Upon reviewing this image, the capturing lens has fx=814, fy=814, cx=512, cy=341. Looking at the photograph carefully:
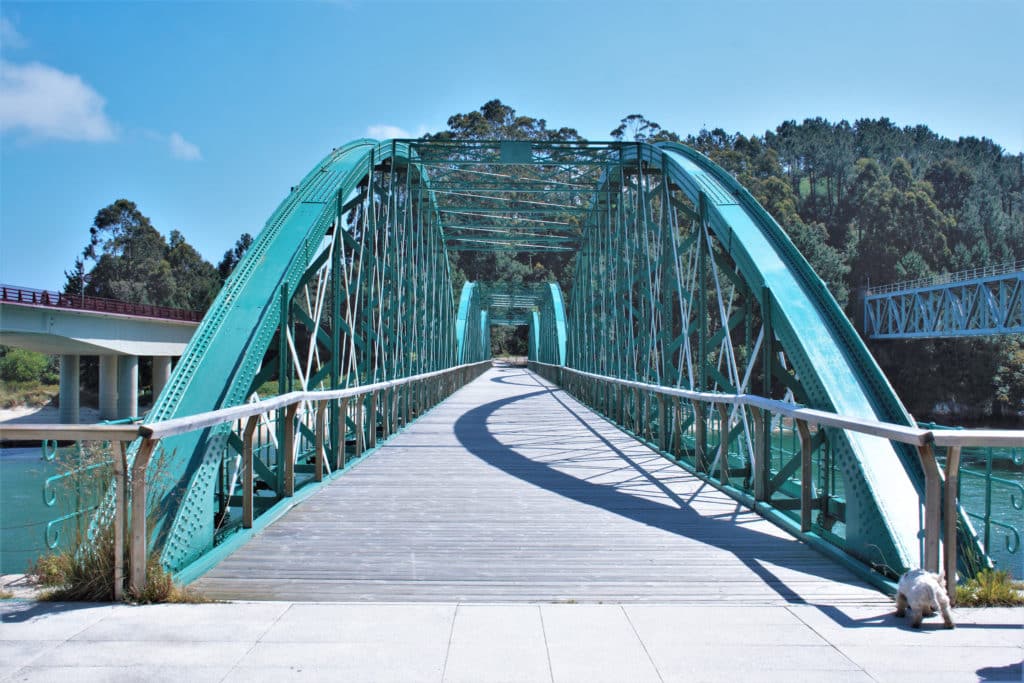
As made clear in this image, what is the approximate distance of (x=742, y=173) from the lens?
6956 centimetres

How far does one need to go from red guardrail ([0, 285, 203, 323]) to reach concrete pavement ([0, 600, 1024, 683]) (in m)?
24.8

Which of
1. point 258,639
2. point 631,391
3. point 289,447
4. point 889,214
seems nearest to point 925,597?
point 258,639

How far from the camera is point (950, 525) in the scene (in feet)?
11.8

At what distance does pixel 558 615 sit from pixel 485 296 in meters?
45.0

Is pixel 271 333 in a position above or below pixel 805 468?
above

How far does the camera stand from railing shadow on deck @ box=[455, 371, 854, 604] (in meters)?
4.55

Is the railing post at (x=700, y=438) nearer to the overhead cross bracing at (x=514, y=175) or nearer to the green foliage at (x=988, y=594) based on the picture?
the green foliage at (x=988, y=594)

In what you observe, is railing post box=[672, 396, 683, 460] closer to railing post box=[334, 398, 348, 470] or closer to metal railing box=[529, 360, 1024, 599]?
metal railing box=[529, 360, 1024, 599]

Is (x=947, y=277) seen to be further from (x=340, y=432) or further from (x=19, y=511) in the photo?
(x=340, y=432)

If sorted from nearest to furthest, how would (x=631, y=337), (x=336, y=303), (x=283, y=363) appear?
(x=283, y=363), (x=336, y=303), (x=631, y=337)

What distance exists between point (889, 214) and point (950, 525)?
7422 cm

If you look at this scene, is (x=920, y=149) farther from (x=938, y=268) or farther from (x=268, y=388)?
(x=268, y=388)

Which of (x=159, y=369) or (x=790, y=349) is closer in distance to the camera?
(x=790, y=349)

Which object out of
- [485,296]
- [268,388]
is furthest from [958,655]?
[485,296]
